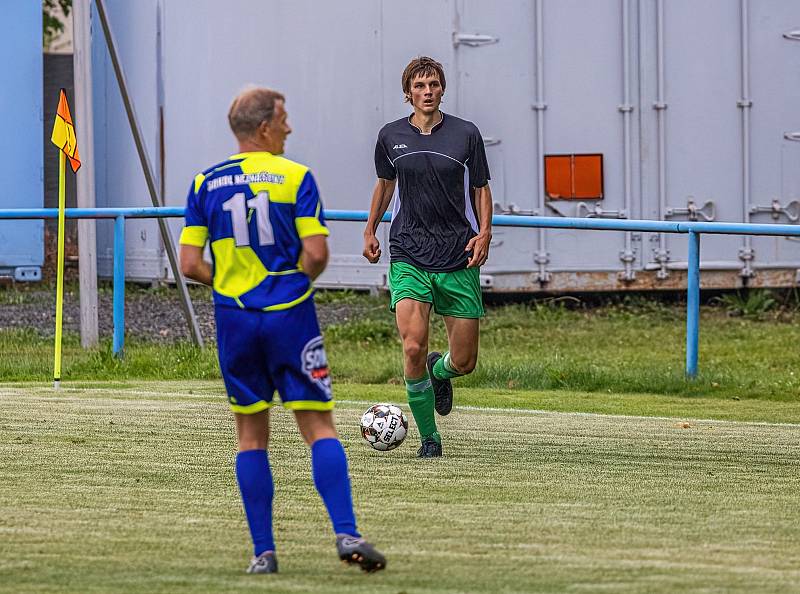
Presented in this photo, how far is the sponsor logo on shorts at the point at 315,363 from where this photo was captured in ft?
17.3

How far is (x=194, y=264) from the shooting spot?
5.45 metres

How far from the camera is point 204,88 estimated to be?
17719 millimetres

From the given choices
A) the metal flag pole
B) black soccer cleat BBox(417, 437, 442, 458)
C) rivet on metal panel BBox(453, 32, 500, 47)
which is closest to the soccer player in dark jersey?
black soccer cleat BBox(417, 437, 442, 458)

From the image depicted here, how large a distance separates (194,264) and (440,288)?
3096mm

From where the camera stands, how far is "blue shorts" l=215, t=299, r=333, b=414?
5.25 metres

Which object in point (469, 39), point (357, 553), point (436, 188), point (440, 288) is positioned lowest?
point (357, 553)

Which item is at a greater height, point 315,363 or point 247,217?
point 247,217

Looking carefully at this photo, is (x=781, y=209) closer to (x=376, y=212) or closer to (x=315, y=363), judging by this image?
(x=376, y=212)

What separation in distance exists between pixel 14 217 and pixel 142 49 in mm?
5590

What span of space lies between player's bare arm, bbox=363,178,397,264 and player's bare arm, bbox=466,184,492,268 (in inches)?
20.0

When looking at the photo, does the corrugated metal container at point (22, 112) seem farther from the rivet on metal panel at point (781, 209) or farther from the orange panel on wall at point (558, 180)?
the rivet on metal panel at point (781, 209)

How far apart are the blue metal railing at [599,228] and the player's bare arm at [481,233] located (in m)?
3.79

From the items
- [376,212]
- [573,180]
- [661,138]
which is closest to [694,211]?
[661,138]

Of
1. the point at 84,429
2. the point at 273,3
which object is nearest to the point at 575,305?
the point at 273,3
